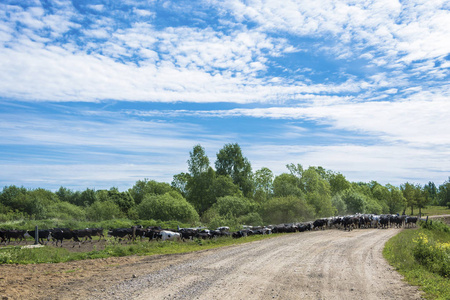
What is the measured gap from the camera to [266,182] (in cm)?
8406

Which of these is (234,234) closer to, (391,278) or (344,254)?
(344,254)

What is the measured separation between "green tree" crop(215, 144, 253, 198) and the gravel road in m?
63.4

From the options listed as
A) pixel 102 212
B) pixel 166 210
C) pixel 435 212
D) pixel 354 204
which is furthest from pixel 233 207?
pixel 435 212

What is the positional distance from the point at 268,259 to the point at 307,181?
207ft

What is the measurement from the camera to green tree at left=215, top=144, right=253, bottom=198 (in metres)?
83.1

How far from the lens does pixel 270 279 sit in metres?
13.3

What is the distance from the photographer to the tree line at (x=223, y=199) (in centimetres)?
5581

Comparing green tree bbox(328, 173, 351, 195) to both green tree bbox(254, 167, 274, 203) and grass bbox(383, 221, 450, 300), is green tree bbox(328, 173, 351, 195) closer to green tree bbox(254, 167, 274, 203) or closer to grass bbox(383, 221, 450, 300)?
green tree bbox(254, 167, 274, 203)

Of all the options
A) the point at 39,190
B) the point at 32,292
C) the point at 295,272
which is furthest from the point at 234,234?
the point at 39,190

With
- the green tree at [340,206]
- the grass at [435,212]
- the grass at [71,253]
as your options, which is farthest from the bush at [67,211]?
the grass at [435,212]

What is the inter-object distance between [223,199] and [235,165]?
2619 cm

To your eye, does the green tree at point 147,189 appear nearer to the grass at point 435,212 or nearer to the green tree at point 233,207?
the green tree at point 233,207

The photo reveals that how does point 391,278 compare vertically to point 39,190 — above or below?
below

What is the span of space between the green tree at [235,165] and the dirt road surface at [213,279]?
63.7 metres
